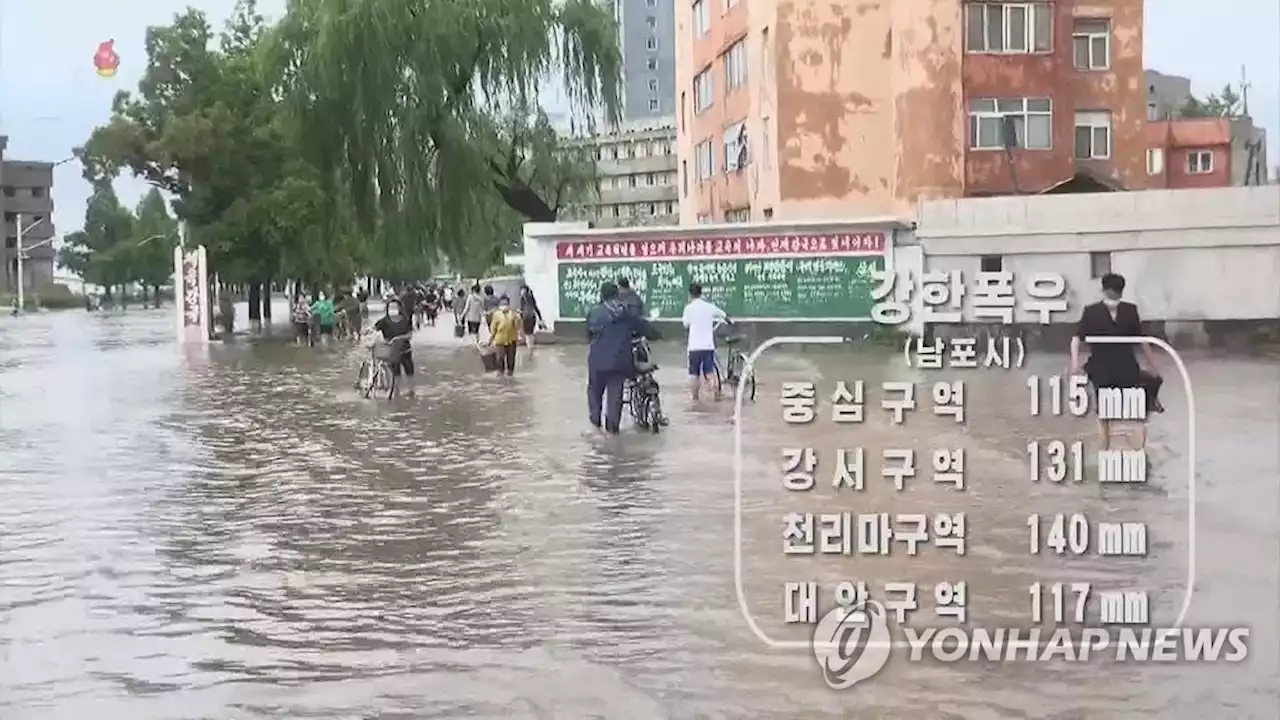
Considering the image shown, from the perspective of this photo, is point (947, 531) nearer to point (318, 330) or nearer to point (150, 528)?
point (150, 528)

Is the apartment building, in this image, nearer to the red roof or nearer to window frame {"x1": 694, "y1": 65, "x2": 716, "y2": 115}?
window frame {"x1": 694, "y1": 65, "x2": 716, "y2": 115}

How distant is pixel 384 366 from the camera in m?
17.7

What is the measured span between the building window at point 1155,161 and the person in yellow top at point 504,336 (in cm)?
1268

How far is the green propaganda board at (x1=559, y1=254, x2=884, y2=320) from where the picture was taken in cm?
2516

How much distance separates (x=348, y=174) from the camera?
3175cm

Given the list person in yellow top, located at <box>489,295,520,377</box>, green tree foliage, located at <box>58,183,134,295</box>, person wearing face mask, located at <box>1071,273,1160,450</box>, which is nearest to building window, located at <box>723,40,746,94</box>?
person in yellow top, located at <box>489,295,520,377</box>

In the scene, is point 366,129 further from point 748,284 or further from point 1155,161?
point 1155,161

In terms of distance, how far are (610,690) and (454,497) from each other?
15.4ft

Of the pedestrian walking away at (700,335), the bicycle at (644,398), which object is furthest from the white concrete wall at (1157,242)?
the bicycle at (644,398)

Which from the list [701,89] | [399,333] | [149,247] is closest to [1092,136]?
[701,89]

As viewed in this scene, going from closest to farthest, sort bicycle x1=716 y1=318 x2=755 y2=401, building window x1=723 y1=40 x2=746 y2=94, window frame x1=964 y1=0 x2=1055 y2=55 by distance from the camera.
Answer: bicycle x1=716 y1=318 x2=755 y2=401, window frame x1=964 y1=0 x2=1055 y2=55, building window x1=723 y1=40 x2=746 y2=94

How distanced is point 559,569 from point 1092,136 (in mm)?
22559

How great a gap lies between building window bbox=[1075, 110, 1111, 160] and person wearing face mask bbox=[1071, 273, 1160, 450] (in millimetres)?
20149

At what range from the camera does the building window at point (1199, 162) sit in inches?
684
